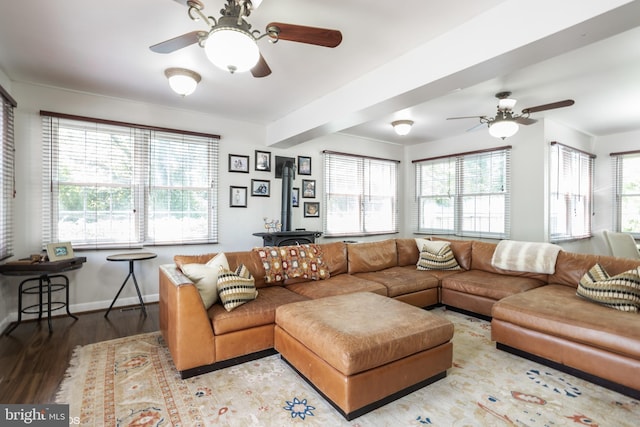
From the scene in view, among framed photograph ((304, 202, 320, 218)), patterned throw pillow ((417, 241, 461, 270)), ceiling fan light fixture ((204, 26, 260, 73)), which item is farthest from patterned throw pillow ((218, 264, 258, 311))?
framed photograph ((304, 202, 320, 218))

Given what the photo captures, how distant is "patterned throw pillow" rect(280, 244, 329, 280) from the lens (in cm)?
343

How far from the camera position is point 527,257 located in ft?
12.0

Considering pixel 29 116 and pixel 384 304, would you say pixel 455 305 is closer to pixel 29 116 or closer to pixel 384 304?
pixel 384 304

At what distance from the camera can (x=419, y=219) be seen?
21.7 ft

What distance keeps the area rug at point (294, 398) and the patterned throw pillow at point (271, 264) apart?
85cm

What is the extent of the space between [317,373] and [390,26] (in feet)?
8.47

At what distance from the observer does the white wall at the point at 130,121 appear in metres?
3.49

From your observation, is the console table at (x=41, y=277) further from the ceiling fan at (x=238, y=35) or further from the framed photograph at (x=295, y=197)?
the framed photograph at (x=295, y=197)

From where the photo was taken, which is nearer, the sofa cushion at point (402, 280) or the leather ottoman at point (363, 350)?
the leather ottoman at point (363, 350)

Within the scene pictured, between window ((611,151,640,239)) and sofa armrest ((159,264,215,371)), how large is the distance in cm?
692

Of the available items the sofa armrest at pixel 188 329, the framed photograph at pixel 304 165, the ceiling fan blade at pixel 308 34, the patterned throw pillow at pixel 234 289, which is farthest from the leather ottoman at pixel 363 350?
the framed photograph at pixel 304 165

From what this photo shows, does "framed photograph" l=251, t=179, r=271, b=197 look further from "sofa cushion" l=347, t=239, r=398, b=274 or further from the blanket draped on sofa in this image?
the blanket draped on sofa

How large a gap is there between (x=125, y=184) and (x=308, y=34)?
10.7 ft

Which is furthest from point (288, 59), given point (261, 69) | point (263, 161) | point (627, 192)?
point (627, 192)
